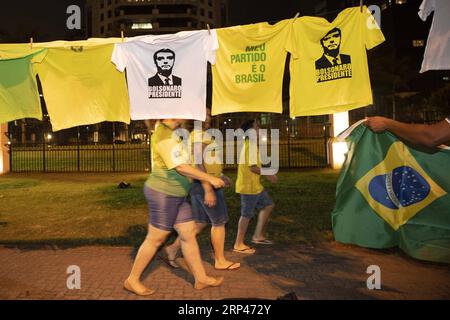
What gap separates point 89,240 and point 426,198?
16.4 ft

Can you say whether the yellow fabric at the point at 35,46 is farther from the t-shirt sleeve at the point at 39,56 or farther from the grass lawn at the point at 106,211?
the grass lawn at the point at 106,211

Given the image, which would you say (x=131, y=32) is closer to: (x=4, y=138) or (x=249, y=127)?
(x=4, y=138)

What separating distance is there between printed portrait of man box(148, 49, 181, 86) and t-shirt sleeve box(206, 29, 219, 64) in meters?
0.52

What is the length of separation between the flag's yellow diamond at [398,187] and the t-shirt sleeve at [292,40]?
1.86m

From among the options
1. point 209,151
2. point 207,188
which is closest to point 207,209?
point 207,188

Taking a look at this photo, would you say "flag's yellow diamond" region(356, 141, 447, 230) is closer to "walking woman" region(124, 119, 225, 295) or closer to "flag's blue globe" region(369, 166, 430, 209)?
"flag's blue globe" region(369, 166, 430, 209)

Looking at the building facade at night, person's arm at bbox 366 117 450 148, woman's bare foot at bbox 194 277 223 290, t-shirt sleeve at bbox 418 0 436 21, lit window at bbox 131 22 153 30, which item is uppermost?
the building facade at night

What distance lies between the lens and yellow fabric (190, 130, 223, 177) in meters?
5.14

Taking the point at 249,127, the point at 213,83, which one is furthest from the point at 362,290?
the point at 213,83

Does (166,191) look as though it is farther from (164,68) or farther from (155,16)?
(155,16)

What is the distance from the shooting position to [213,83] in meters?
6.54

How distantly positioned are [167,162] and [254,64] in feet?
8.51

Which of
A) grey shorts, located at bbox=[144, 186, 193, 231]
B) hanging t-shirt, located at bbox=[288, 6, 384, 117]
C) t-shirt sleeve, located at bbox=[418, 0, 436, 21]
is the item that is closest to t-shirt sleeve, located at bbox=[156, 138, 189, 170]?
grey shorts, located at bbox=[144, 186, 193, 231]
